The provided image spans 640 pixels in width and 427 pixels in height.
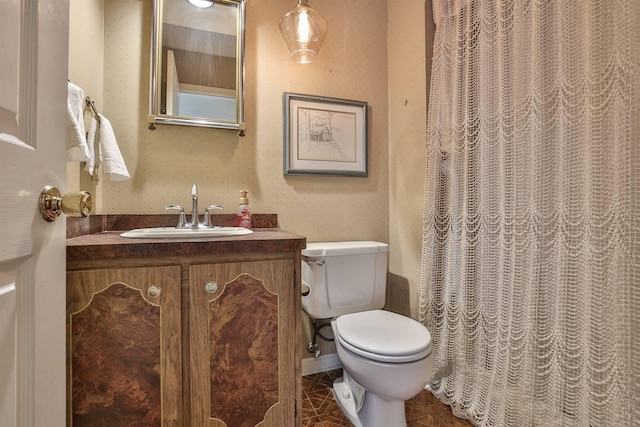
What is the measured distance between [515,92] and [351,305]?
120cm

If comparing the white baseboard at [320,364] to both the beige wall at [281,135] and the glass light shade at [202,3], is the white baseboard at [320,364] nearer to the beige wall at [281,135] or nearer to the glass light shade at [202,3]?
the beige wall at [281,135]

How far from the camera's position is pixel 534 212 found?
1097mm

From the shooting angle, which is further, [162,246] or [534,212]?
[534,212]

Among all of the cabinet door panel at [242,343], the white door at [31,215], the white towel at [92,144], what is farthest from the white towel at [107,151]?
the white door at [31,215]

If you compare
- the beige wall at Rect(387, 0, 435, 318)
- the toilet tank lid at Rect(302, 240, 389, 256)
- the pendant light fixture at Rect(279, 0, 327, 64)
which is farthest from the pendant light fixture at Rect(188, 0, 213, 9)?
the toilet tank lid at Rect(302, 240, 389, 256)

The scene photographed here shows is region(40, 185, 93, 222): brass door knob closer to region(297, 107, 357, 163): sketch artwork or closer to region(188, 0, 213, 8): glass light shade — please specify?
region(297, 107, 357, 163): sketch artwork

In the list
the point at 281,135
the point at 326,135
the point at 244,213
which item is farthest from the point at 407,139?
the point at 244,213

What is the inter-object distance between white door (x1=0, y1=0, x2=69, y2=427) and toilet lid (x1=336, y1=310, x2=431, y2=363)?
898 millimetres

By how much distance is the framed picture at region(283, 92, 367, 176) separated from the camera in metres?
1.72

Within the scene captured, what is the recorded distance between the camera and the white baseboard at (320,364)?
68.8 inches

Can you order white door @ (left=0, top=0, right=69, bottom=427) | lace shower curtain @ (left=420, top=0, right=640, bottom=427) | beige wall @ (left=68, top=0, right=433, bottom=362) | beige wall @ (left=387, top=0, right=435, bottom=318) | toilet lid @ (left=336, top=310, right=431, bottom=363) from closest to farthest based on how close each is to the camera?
white door @ (left=0, top=0, right=69, bottom=427)
lace shower curtain @ (left=420, top=0, right=640, bottom=427)
toilet lid @ (left=336, top=310, right=431, bottom=363)
beige wall @ (left=68, top=0, right=433, bottom=362)
beige wall @ (left=387, top=0, right=435, bottom=318)

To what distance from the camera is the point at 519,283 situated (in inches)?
45.6

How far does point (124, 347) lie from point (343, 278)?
97cm

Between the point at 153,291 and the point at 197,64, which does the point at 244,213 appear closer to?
the point at 153,291
